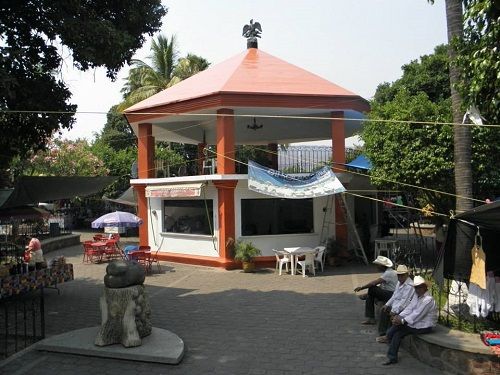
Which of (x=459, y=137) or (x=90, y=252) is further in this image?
(x=90, y=252)

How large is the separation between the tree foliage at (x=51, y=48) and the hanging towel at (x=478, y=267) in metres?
6.85

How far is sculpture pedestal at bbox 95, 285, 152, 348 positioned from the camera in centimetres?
721

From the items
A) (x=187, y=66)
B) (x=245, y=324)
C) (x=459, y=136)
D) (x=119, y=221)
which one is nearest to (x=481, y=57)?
(x=459, y=136)

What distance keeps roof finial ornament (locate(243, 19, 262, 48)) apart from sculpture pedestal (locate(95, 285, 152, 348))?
13.6 meters

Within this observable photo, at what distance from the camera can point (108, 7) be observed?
948cm

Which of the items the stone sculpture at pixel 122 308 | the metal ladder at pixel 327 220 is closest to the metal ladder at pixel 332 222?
the metal ladder at pixel 327 220

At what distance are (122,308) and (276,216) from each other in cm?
883

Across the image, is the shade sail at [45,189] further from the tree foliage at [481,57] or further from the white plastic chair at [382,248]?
the white plastic chair at [382,248]

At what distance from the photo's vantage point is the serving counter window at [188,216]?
52.1 feet

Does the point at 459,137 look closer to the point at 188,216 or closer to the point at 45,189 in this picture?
the point at 45,189

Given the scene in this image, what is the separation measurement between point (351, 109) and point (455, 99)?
782 cm

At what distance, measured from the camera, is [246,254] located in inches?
565

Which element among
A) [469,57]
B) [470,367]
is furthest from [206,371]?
[469,57]

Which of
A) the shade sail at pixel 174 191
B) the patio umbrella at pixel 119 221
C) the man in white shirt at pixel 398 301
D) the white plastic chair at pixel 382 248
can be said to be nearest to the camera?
the man in white shirt at pixel 398 301
